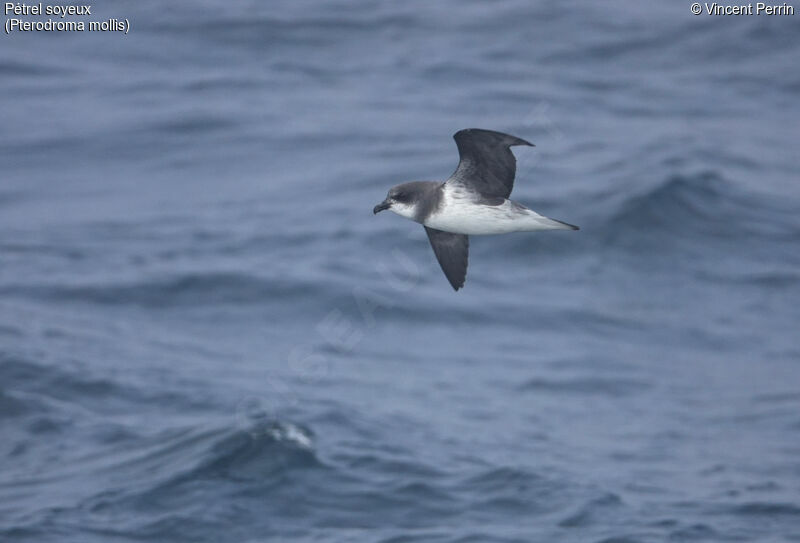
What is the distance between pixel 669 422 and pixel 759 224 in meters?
7.89

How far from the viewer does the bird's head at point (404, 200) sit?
972cm

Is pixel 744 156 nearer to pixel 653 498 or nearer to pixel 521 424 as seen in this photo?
pixel 521 424

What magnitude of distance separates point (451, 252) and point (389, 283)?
20.3 meters

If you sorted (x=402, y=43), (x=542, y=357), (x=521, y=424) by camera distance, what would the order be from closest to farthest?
(x=521, y=424), (x=542, y=357), (x=402, y=43)

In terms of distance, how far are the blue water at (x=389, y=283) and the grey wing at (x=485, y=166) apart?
37.2ft

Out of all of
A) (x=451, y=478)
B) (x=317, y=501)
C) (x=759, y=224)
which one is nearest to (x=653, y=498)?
(x=451, y=478)

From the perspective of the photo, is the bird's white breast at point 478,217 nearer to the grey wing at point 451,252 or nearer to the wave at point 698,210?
the grey wing at point 451,252

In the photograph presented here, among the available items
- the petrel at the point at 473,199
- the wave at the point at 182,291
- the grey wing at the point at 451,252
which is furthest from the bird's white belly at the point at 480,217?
the wave at the point at 182,291

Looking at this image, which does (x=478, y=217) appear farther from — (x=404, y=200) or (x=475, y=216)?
(x=404, y=200)

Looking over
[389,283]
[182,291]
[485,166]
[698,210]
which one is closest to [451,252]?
[485,166]

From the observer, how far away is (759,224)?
32.0 meters

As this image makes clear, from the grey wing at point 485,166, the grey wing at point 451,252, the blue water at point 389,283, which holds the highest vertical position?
the grey wing at point 485,166

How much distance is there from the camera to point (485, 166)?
970 centimetres

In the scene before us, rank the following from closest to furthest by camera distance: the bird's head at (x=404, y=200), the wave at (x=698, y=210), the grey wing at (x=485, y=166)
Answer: the grey wing at (x=485, y=166) < the bird's head at (x=404, y=200) < the wave at (x=698, y=210)
